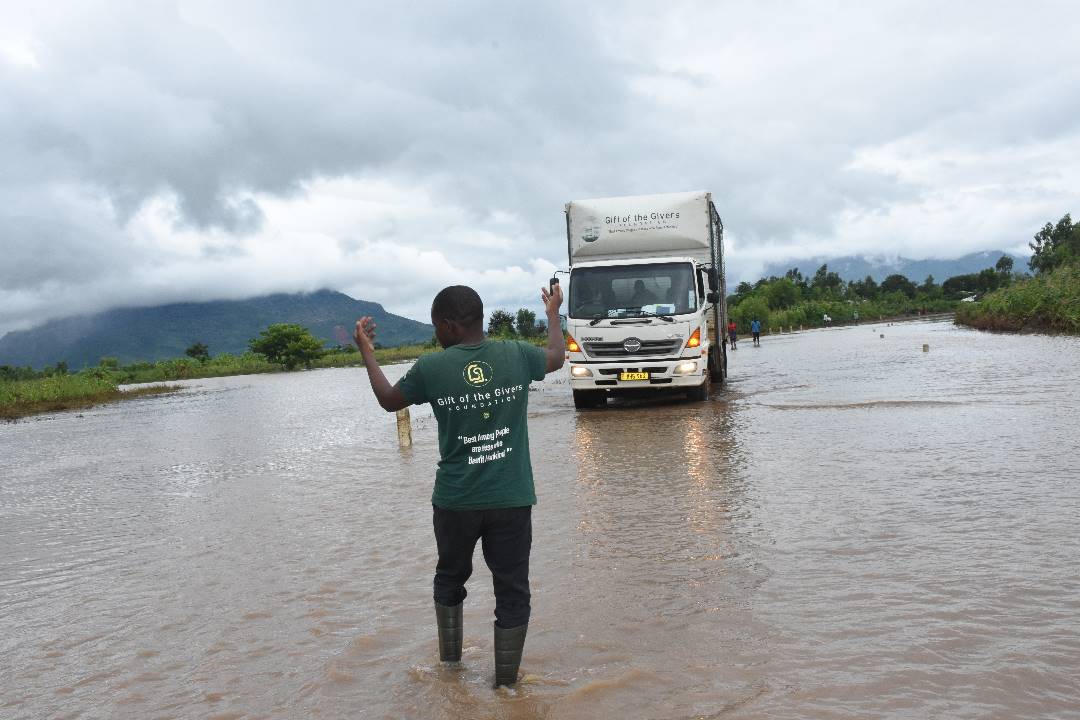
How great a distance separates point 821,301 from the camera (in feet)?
376

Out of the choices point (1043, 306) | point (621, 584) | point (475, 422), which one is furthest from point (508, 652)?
point (1043, 306)

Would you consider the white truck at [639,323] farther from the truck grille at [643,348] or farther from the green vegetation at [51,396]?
the green vegetation at [51,396]

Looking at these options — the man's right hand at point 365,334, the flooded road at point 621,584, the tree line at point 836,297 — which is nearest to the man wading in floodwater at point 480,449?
the man's right hand at point 365,334

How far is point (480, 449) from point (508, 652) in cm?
92

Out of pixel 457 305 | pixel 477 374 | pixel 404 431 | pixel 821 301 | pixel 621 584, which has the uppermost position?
pixel 821 301

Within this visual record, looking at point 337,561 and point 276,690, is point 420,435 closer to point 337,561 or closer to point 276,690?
point 337,561

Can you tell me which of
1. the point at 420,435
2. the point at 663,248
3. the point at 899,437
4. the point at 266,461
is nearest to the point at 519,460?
the point at 899,437

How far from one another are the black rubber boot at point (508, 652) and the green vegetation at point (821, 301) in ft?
279

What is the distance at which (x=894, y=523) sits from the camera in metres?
6.12

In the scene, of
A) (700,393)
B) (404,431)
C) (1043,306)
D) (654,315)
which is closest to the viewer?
(404,431)

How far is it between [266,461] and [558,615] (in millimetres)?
9027

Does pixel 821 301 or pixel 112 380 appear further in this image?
pixel 821 301

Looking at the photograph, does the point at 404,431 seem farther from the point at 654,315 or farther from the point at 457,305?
the point at 457,305

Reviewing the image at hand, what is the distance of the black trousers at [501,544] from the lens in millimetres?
3764
